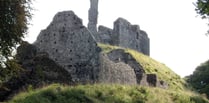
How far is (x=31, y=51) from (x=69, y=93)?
286 inches

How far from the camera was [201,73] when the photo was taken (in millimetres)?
54625

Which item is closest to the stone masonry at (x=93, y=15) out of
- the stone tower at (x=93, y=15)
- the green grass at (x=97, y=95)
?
the stone tower at (x=93, y=15)

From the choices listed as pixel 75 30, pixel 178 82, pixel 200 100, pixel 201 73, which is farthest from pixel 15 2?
pixel 201 73

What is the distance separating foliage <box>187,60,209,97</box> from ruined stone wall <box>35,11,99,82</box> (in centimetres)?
2179

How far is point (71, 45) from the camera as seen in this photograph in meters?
30.5

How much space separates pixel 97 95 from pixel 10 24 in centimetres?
503

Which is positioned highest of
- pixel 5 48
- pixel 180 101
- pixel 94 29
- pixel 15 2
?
pixel 94 29

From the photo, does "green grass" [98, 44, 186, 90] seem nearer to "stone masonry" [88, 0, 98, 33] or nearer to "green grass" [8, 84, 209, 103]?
"stone masonry" [88, 0, 98, 33]

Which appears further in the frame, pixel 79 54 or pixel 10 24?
pixel 79 54

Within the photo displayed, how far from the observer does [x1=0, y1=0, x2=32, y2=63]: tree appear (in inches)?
829

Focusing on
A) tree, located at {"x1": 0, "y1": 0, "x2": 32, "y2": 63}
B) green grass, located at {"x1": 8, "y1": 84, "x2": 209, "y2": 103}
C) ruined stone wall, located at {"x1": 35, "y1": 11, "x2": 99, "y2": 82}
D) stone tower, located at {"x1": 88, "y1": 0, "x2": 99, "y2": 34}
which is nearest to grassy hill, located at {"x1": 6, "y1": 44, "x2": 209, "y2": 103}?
green grass, located at {"x1": 8, "y1": 84, "x2": 209, "y2": 103}

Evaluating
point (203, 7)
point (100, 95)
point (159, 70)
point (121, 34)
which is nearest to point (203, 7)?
point (203, 7)

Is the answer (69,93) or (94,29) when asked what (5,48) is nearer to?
(69,93)

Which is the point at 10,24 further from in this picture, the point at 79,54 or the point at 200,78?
the point at 200,78
